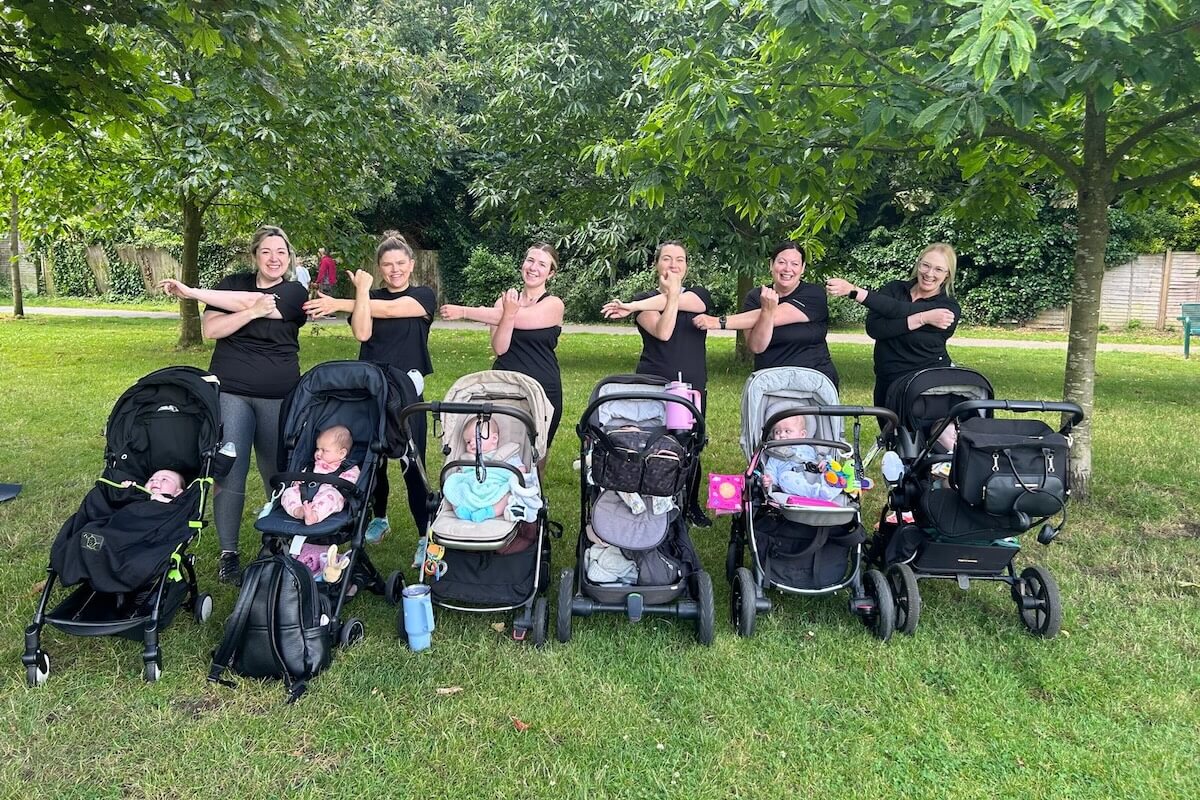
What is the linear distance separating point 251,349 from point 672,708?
273cm

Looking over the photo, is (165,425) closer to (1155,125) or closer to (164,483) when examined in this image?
(164,483)

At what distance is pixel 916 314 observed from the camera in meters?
4.24

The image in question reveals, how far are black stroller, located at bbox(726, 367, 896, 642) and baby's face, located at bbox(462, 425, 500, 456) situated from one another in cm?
129

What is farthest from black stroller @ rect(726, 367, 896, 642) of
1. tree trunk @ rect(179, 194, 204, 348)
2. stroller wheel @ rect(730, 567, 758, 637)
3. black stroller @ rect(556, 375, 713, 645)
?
tree trunk @ rect(179, 194, 204, 348)

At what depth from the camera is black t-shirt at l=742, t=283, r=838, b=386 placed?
14.2 ft

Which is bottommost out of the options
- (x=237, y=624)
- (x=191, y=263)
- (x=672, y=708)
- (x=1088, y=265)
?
(x=672, y=708)

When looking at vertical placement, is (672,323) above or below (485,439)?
above

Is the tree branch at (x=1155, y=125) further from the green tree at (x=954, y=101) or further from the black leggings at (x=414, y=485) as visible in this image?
the black leggings at (x=414, y=485)

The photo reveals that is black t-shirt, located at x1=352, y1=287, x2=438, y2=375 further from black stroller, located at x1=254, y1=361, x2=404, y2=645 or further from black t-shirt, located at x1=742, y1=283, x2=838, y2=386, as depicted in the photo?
black t-shirt, located at x1=742, y1=283, x2=838, y2=386

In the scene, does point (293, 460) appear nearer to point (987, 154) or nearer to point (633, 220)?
point (987, 154)

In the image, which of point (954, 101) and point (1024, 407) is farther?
point (1024, 407)

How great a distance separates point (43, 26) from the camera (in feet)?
13.7

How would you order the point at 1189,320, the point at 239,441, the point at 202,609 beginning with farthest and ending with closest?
the point at 1189,320 < the point at 239,441 < the point at 202,609

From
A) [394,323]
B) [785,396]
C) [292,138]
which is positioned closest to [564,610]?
[785,396]
